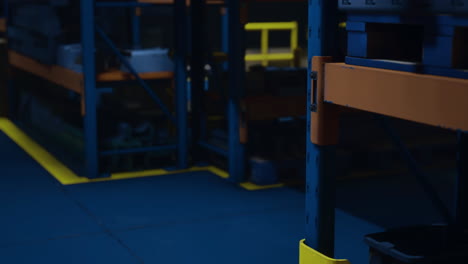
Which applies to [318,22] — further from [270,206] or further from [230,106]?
[230,106]

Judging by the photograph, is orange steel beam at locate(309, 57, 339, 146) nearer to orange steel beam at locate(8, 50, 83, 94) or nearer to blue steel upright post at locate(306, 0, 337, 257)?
blue steel upright post at locate(306, 0, 337, 257)

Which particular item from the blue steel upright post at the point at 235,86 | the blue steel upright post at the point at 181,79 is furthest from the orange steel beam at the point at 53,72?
the blue steel upright post at the point at 235,86

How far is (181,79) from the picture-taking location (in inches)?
345

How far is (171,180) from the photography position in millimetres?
8414

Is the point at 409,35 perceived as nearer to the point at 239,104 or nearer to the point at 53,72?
the point at 239,104

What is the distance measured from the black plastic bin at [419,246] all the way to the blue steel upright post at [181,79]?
15.8ft

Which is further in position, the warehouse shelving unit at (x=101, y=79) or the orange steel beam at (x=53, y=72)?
the orange steel beam at (x=53, y=72)

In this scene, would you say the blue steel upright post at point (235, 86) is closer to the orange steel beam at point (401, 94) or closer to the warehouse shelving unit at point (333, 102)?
the warehouse shelving unit at point (333, 102)

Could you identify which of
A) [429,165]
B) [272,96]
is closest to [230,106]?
[272,96]

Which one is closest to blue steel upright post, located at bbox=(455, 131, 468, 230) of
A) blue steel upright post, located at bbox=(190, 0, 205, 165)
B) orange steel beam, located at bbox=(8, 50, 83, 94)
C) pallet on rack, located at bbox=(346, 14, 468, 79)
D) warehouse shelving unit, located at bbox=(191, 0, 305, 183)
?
pallet on rack, located at bbox=(346, 14, 468, 79)

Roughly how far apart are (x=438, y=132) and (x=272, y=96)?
9.19 ft

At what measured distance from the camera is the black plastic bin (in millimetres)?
4078

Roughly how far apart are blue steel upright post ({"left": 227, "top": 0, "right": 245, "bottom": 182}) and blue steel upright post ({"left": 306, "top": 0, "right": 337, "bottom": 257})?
12.0 ft

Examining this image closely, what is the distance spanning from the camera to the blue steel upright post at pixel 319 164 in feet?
13.7
